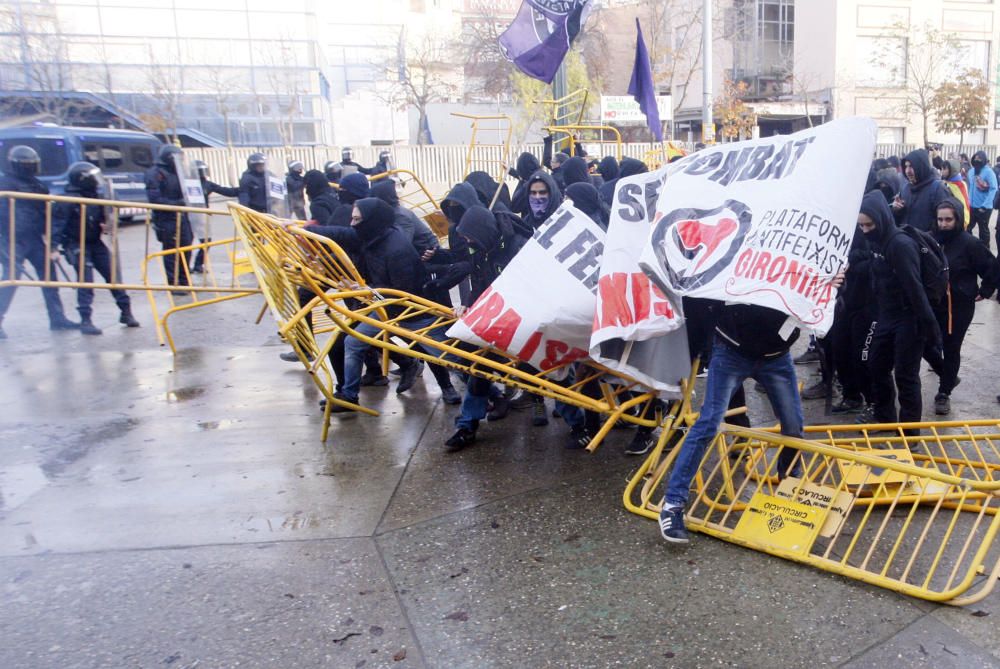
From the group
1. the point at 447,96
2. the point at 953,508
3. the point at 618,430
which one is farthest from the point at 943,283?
the point at 447,96

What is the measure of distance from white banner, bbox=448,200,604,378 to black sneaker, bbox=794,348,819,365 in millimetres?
3649

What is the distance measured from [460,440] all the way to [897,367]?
2844 mm

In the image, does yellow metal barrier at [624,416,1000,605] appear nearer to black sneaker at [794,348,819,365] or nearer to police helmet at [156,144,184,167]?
black sneaker at [794,348,819,365]

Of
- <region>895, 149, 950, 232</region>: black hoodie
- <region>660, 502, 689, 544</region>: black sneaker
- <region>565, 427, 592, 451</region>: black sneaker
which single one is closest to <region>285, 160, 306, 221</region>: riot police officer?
<region>895, 149, 950, 232</region>: black hoodie

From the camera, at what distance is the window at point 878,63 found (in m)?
35.6

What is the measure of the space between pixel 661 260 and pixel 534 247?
0.89 meters

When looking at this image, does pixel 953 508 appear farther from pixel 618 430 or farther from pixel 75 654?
pixel 75 654

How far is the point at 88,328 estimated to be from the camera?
29.0ft

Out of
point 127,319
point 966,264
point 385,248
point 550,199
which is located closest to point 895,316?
point 966,264

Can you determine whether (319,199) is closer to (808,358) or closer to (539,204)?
(539,204)

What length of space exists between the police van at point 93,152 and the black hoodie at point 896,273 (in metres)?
18.1

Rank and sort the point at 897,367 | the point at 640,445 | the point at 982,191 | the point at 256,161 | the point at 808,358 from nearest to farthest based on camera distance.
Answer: the point at 897,367 → the point at 640,445 → the point at 808,358 → the point at 256,161 → the point at 982,191

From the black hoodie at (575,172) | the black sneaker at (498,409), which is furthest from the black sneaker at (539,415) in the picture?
the black hoodie at (575,172)

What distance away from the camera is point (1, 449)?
5449mm
